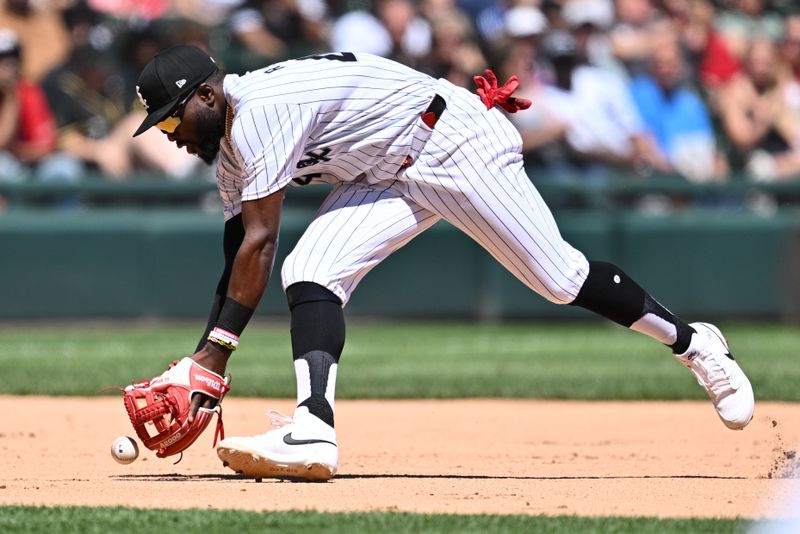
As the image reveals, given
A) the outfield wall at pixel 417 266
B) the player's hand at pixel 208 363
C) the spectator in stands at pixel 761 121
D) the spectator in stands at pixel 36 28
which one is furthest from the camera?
the spectator in stands at pixel 761 121

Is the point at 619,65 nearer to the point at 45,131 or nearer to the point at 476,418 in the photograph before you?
the point at 45,131

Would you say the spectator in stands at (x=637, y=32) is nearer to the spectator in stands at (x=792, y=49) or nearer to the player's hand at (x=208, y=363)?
the spectator in stands at (x=792, y=49)

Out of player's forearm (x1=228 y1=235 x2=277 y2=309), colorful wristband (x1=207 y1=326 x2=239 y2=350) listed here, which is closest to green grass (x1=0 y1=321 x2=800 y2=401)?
colorful wristband (x1=207 y1=326 x2=239 y2=350)

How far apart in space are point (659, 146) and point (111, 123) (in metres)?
4.61

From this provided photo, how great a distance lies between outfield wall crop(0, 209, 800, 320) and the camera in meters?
11.4

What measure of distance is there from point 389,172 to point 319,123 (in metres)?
0.33

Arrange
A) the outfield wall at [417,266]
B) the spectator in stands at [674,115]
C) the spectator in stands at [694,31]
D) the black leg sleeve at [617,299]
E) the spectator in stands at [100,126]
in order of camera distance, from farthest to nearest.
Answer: the spectator in stands at [694,31], the spectator in stands at [674,115], the spectator in stands at [100,126], the outfield wall at [417,266], the black leg sleeve at [617,299]

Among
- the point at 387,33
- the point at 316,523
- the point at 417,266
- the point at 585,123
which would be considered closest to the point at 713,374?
the point at 316,523

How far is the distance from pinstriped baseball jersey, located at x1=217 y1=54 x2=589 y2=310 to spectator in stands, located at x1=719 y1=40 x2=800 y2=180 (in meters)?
7.77

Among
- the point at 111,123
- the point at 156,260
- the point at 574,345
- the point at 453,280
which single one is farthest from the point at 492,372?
the point at 111,123


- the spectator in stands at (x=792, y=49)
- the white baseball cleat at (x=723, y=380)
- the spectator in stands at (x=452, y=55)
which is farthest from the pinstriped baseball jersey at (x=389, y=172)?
the spectator in stands at (x=792, y=49)

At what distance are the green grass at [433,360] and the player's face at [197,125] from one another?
333cm

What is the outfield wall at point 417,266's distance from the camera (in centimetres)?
1140

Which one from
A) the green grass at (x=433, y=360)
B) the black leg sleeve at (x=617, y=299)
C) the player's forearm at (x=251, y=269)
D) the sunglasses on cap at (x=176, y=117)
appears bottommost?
the green grass at (x=433, y=360)
